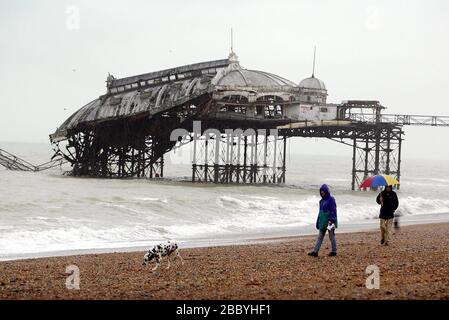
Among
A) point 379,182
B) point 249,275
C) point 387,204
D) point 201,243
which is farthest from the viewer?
point 201,243

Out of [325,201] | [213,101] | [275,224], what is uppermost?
[213,101]

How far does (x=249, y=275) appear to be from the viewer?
1297 cm

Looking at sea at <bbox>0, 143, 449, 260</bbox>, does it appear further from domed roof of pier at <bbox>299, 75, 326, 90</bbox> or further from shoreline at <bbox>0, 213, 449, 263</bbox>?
domed roof of pier at <bbox>299, 75, 326, 90</bbox>

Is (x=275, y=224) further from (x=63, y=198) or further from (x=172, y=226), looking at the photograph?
(x=63, y=198)

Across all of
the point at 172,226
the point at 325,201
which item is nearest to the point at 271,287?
the point at 325,201

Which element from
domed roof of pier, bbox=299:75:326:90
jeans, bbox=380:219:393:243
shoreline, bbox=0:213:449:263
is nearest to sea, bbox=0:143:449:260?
shoreline, bbox=0:213:449:263

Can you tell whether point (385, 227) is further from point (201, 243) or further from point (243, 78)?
point (243, 78)

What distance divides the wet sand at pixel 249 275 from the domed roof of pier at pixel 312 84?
36.5 meters

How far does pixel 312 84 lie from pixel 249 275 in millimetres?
42827

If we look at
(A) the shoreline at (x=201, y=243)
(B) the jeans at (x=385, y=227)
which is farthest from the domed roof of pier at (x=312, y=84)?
(B) the jeans at (x=385, y=227)

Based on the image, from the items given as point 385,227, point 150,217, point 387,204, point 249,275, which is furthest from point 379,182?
point 150,217

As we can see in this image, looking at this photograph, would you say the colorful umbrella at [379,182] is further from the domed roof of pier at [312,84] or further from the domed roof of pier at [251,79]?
the domed roof of pier at [312,84]

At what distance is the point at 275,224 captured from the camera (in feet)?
100.0
